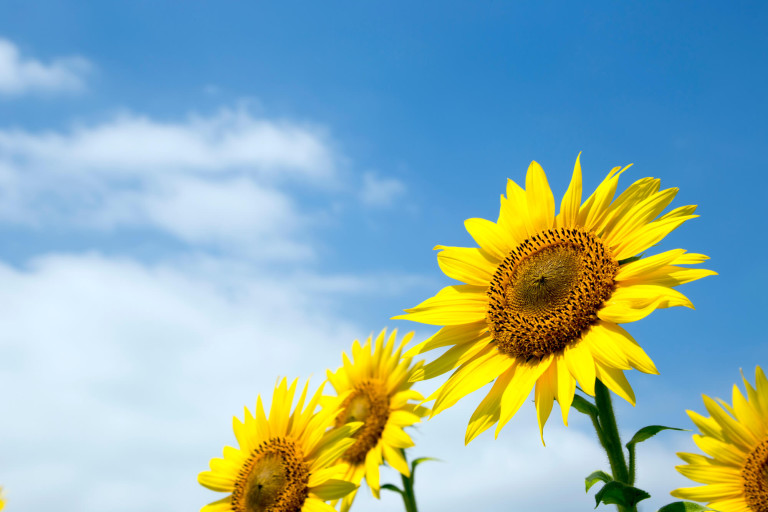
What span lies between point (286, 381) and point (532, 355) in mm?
2892

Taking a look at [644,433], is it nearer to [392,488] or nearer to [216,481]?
[392,488]

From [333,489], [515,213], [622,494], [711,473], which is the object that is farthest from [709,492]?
[333,489]

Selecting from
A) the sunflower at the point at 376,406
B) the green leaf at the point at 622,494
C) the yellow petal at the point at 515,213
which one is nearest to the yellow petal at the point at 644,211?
the yellow petal at the point at 515,213

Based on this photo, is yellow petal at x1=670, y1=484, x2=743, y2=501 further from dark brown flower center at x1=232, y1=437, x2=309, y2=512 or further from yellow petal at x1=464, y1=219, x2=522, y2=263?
dark brown flower center at x1=232, y1=437, x2=309, y2=512

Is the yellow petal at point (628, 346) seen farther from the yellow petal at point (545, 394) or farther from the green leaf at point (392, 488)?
the green leaf at point (392, 488)

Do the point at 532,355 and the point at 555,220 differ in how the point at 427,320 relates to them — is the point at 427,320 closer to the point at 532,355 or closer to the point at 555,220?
the point at 532,355

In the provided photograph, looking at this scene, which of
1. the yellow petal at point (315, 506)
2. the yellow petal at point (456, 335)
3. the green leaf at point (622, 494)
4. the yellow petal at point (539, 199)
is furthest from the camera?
the yellow petal at point (315, 506)

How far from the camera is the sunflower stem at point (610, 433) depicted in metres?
3.93

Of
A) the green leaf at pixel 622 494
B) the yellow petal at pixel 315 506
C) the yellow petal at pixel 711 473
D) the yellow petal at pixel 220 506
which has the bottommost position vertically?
the green leaf at pixel 622 494

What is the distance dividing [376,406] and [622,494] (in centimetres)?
392

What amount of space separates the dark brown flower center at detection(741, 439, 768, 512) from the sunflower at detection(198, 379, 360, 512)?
3844 millimetres

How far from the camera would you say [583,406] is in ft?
13.5

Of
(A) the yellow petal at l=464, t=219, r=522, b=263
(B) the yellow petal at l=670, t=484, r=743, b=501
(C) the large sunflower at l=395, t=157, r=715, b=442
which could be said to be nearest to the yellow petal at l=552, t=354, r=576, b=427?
(C) the large sunflower at l=395, t=157, r=715, b=442

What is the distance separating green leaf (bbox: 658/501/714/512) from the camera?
374 centimetres
